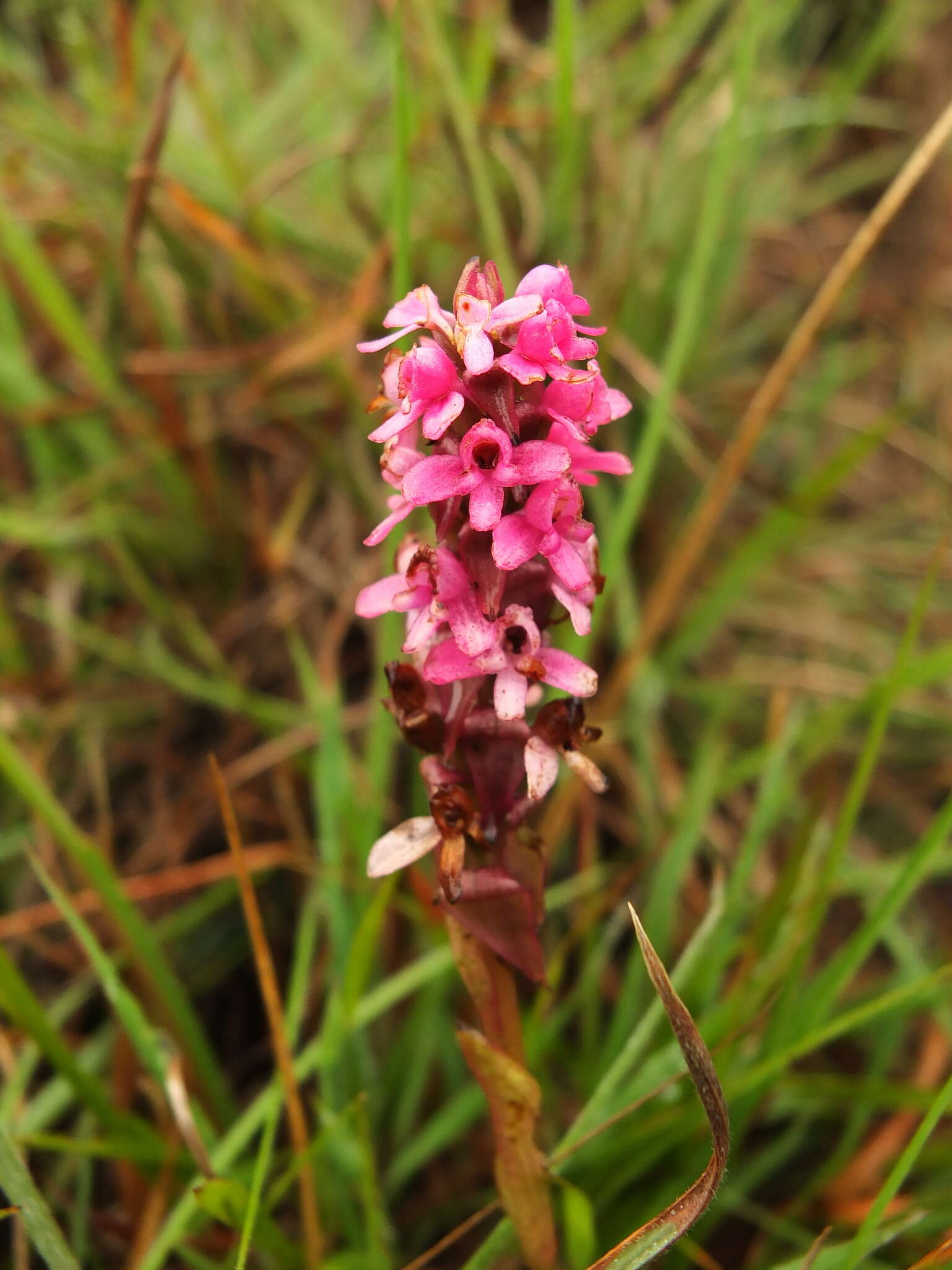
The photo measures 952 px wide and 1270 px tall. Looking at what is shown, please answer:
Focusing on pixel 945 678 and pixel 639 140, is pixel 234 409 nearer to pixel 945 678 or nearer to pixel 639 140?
pixel 639 140

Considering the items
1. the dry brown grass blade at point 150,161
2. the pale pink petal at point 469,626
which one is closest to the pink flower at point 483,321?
the pale pink petal at point 469,626

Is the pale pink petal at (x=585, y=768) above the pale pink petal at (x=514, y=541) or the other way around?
the other way around

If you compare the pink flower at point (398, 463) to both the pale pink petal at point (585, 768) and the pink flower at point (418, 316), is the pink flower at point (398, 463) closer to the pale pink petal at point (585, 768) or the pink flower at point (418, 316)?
the pink flower at point (418, 316)

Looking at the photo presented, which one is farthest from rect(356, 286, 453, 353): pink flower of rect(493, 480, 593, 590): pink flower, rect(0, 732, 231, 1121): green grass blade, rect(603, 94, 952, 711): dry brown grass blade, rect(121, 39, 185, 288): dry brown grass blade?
rect(121, 39, 185, 288): dry brown grass blade

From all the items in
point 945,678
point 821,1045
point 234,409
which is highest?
point 234,409

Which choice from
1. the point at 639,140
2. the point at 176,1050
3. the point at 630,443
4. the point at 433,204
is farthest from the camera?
the point at 639,140

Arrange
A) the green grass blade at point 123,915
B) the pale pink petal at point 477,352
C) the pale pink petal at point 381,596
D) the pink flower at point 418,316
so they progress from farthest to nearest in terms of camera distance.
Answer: the green grass blade at point 123,915
the pale pink petal at point 381,596
the pink flower at point 418,316
the pale pink petal at point 477,352

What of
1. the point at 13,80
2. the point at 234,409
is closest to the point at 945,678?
the point at 234,409
